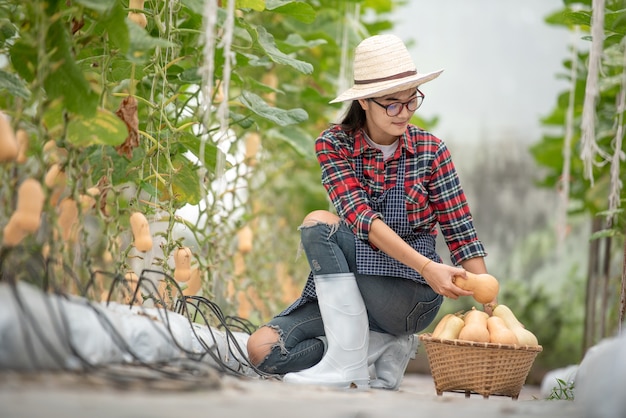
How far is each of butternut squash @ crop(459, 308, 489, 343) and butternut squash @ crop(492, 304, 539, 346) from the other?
0.07m

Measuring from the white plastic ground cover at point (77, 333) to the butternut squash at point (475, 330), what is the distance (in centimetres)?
55

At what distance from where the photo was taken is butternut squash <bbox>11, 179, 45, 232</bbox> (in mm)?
1486

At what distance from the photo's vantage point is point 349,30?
3.54m

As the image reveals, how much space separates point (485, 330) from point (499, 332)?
3 centimetres

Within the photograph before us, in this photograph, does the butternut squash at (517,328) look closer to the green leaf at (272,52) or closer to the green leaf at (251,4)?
the green leaf at (272,52)

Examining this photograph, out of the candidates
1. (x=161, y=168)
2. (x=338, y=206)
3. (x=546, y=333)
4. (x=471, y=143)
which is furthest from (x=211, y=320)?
(x=471, y=143)

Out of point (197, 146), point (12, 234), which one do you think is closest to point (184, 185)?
point (197, 146)

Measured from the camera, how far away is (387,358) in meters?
2.26

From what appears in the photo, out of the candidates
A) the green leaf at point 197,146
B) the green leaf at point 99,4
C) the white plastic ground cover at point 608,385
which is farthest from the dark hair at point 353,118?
the white plastic ground cover at point 608,385

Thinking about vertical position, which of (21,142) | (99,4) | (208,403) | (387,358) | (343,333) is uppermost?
(99,4)

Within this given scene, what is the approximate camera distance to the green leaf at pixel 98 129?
5.75 ft

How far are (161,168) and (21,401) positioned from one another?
1355 mm

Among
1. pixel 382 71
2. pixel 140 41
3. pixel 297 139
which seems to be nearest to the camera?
pixel 140 41

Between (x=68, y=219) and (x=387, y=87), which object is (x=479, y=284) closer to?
(x=387, y=87)
